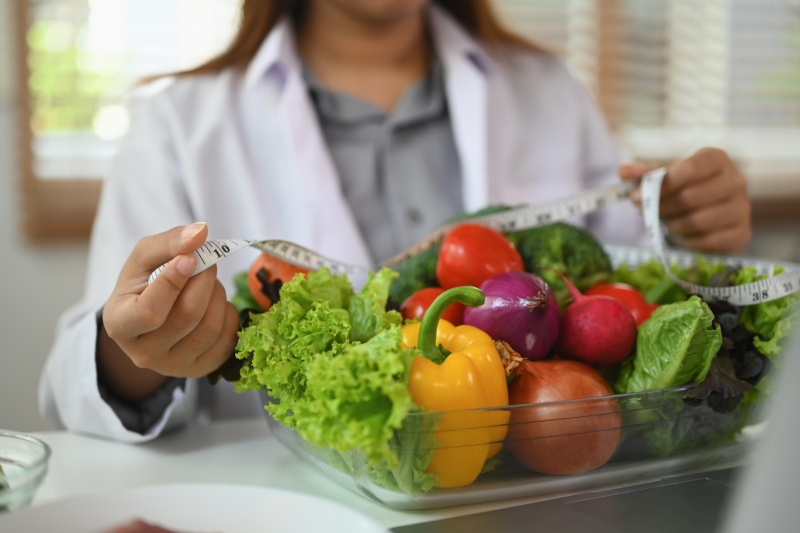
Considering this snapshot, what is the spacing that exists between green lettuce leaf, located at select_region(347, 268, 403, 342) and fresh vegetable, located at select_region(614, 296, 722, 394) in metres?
0.25

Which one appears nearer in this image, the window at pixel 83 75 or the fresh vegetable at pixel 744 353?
the fresh vegetable at pixel 744 353

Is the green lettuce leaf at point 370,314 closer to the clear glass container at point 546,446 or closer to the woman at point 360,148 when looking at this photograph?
the clear glass container at point 546,446

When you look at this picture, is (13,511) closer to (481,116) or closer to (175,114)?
(175,114)

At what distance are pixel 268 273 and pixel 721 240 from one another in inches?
29.4

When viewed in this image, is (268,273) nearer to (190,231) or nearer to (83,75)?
(190,231)

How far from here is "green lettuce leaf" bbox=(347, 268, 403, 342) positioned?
0.64 m

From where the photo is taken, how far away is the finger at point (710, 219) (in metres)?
1.02

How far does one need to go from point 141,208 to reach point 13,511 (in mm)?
880

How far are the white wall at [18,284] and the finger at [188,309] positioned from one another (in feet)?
5.84

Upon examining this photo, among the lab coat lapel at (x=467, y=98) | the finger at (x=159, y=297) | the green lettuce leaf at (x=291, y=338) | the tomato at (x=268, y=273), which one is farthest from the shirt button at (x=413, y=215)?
the finger at (x=159, y=297)

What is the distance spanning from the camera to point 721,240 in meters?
1.06

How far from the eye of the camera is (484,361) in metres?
0.58

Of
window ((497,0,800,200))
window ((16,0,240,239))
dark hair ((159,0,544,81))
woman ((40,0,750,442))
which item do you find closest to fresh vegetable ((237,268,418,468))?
woman ((40,0,750,442))

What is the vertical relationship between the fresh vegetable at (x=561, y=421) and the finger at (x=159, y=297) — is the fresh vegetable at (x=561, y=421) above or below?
below
